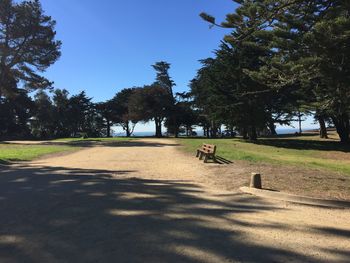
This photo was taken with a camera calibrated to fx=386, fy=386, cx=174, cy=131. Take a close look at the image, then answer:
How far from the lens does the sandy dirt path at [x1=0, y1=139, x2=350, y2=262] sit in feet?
15.0

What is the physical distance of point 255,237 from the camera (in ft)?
17.1

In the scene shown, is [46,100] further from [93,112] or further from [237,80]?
→ [237,80]

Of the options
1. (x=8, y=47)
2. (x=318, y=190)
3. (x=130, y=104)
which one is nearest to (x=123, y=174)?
(x=318, y=190)

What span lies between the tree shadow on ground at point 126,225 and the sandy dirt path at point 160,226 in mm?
12

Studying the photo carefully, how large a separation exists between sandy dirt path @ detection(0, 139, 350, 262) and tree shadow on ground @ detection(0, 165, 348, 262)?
1cm

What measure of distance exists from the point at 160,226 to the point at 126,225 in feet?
1.69

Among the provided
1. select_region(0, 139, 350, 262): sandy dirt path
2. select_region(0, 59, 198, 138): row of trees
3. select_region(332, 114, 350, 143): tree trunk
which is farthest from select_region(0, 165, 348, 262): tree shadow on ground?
select_region(0, 59, 198, 138): row of trees

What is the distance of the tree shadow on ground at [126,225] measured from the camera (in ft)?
14.9

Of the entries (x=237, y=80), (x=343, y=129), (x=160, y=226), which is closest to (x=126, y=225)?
(x=160, y=226)

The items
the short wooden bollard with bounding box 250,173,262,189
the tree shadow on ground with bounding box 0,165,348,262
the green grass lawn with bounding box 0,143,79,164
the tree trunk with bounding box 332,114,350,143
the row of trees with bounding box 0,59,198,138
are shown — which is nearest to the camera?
the tree shadow on ground with bounding box 0,165,348,262

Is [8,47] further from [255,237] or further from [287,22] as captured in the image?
[255,237]

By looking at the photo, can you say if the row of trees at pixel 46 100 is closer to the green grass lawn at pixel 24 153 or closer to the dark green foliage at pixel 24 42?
A: the dark green foliage at pixel 24 42

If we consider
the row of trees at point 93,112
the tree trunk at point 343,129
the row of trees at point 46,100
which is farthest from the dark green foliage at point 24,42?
the tree trunk at point 343,129

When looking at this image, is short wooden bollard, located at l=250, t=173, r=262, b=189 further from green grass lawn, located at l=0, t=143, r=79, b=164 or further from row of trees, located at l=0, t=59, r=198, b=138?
row of trees, located at l=0, t=59, r=198, b=138
